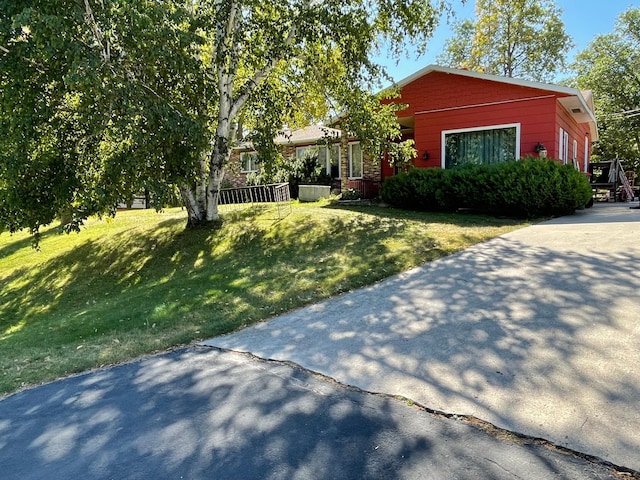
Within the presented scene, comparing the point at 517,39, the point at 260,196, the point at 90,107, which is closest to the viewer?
the point at 90,107

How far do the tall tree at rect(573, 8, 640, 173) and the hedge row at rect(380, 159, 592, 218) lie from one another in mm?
19959

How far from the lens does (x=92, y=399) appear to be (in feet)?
10.6

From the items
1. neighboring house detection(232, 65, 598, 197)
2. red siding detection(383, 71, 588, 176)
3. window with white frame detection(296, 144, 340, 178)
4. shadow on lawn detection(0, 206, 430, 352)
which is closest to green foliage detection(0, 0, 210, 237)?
shadow on lawn detection(0, 206, 430, 352)

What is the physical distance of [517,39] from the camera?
28.5 m

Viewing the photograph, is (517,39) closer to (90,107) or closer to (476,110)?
(476,110)

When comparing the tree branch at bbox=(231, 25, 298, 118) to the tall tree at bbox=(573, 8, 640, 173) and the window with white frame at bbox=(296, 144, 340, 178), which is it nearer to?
the window with white frame at bbox=(296, 144, 340, 178)

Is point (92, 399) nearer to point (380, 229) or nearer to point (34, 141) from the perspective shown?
point (34, 141)

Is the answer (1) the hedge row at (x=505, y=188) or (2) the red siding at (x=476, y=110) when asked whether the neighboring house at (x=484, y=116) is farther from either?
(1) the hedge row at (x=505, y=188)

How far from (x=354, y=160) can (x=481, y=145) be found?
18.0ft

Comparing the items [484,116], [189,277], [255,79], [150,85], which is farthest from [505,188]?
[150,85]

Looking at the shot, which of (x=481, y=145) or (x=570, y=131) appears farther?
(x=570, y=131)

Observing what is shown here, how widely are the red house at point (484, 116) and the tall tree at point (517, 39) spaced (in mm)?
16942

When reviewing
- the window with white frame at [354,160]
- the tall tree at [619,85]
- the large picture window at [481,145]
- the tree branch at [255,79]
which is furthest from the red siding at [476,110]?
the tall tree at [619,85]

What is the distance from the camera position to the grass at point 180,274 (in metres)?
4.70
